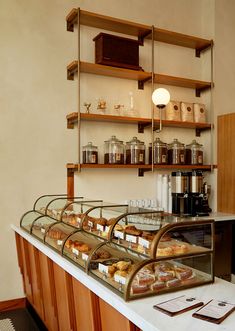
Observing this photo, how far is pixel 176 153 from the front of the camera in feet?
13.3

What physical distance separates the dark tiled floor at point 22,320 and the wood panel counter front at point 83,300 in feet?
0.45

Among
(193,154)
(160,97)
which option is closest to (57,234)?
(160,97)

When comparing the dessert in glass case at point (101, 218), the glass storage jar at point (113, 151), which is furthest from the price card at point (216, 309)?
the glass storage jar at point (113, 151)

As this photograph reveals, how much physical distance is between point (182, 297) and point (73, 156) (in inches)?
92.6

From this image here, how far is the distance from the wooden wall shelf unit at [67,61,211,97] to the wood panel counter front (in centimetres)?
176

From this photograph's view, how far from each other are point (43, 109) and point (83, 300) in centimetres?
218

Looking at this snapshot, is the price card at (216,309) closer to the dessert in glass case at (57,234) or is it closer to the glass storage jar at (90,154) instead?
the dessert in glass case at (57,234)

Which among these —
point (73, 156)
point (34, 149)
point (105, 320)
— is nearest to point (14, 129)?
point (34, 149)

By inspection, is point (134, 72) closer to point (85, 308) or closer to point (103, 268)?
point (103, 268)

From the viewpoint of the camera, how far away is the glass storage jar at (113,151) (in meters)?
3.67

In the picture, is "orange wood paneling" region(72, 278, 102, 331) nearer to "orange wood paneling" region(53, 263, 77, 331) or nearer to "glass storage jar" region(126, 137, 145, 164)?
"orange wood paneling" region(53, 263, 77, 331)

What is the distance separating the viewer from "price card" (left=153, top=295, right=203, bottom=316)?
1.39 meters

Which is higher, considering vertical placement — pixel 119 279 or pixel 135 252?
pixel 135 252

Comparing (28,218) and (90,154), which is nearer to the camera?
(28,218)
